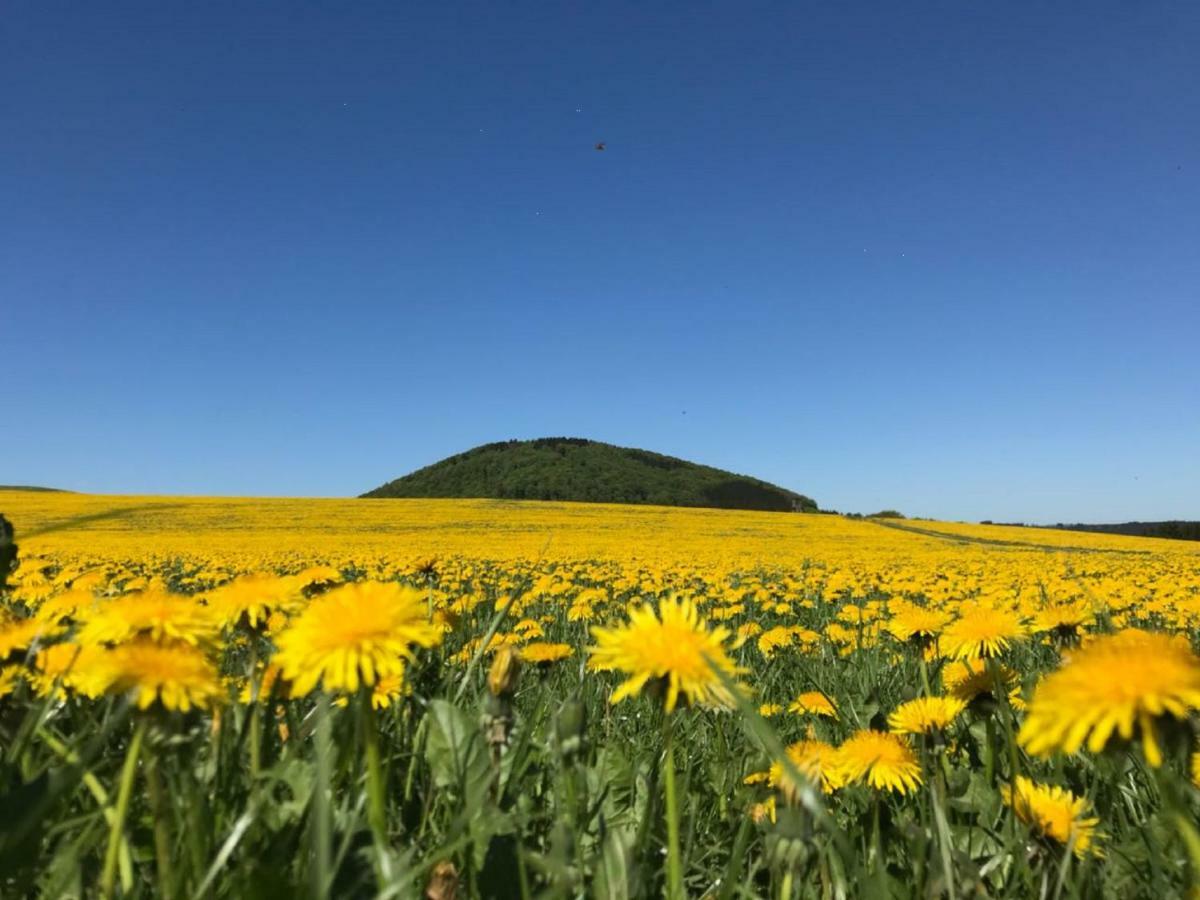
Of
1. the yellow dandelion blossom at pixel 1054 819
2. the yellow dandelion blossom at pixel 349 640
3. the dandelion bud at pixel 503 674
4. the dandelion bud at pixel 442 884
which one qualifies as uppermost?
the yellow dandelion blossom at pixel 349 640

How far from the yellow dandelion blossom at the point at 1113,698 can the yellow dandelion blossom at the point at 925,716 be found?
0.78 meters

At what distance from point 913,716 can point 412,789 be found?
124cm

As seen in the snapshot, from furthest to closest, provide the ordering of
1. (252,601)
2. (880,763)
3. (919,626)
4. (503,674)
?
(919,626) < (880,763) < (252,601) < (503,674)

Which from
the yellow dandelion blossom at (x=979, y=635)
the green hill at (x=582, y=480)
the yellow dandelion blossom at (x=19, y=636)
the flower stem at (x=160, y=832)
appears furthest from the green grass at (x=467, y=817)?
the green hill at (x=582, y=480)

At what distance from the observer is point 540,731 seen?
2.22 metres

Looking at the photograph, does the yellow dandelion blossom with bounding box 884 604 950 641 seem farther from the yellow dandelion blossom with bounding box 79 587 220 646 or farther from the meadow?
the yellow dandelion blossom with bounding box 79 587 220 646

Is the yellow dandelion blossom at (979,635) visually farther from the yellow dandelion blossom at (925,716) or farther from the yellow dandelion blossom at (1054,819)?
the yellow dandelion blossom at (1054,819)

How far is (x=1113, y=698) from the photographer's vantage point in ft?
3.09

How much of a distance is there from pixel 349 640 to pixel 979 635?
1.76 meters

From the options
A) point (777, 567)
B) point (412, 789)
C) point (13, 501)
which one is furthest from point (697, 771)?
point (13, 501)

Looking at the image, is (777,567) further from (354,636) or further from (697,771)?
(354,636)

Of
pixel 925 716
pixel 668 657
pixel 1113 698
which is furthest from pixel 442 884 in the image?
pixel 925 716

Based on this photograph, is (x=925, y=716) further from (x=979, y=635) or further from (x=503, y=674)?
(x=503, y=674)

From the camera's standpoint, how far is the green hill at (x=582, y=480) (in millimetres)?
76938
